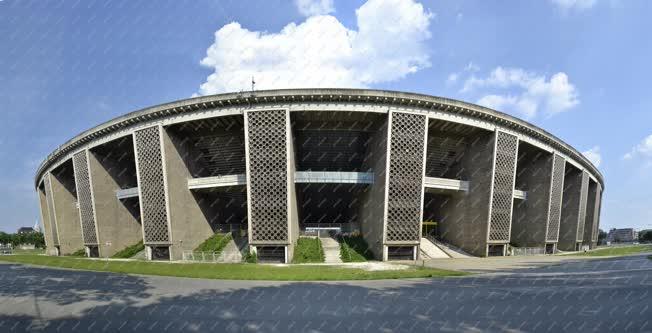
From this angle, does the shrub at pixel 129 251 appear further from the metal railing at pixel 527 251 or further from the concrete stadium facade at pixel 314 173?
the metal railing at pixel 527 251

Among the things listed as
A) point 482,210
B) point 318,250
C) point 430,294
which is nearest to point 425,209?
point 482,210

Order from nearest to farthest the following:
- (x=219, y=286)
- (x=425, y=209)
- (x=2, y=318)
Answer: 1. (x=2, y=318)
2. (x=219, y=286)
3. (x=425, y=209)

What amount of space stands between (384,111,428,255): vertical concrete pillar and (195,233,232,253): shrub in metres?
13.4

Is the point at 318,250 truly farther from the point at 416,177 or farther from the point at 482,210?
the point at 482,210

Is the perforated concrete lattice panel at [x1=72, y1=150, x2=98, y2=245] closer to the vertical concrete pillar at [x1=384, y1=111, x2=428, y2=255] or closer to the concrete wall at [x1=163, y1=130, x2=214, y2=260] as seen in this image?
the concrete wall at [x1=163, y1=130, x2=214, y2=260]

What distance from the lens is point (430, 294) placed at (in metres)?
8.92

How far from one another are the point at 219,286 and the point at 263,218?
12465 mm

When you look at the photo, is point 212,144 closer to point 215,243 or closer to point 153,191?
point 153,191

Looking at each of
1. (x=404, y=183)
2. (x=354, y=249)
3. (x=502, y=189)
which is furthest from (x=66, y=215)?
(x=502, y=189)

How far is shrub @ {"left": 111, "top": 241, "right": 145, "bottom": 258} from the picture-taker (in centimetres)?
2766

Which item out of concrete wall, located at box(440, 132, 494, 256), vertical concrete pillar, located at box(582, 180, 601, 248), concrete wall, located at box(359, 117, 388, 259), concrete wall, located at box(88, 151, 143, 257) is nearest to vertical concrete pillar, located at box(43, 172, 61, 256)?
concrete wall, located at box(88, 151, 143, 257)

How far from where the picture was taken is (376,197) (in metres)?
24.4

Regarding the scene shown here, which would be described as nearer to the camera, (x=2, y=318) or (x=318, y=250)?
(x=2, y=318)

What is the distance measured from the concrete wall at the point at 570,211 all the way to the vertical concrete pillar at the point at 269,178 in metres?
35.4
